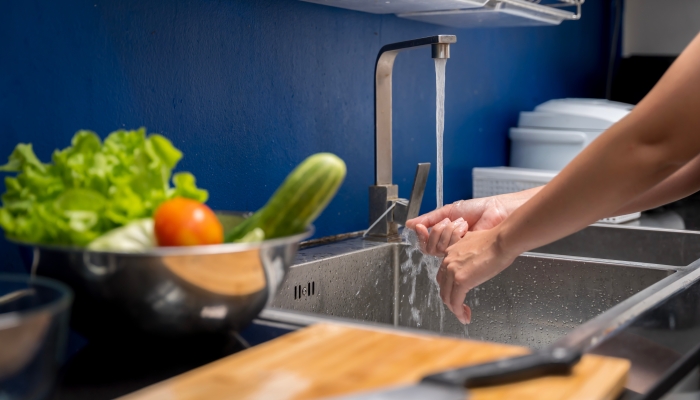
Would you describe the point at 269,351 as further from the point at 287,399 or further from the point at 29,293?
the point at 29,293

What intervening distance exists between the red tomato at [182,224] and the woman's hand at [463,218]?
0.70 m

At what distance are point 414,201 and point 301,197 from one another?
2.75 ft

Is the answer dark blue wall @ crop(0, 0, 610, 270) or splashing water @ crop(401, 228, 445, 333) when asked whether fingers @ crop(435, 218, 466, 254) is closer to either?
splashing water @ crop(401, 228, 445, 333)

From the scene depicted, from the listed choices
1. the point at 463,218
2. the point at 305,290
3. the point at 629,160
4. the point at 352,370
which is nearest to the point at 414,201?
the point at 463,218

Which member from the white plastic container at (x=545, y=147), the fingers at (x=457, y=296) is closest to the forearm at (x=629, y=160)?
the fingers at (x=457, y=296)

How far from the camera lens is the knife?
1.96 feet

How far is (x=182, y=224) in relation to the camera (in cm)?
73

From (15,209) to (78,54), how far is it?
40 centimetres

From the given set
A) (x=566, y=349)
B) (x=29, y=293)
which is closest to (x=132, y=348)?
(x=29, y=293)

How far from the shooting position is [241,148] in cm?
143

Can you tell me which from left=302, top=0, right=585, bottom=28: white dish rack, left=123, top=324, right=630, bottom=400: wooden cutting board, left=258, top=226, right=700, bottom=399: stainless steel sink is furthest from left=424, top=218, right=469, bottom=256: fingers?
left=123, top=324, right=630, bottom=400: wooden cutting board

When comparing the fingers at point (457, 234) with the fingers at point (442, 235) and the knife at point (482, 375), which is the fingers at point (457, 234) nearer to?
the fingers at point (442, 235)

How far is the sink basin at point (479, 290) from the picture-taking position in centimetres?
143

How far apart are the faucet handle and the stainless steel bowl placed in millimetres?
841
